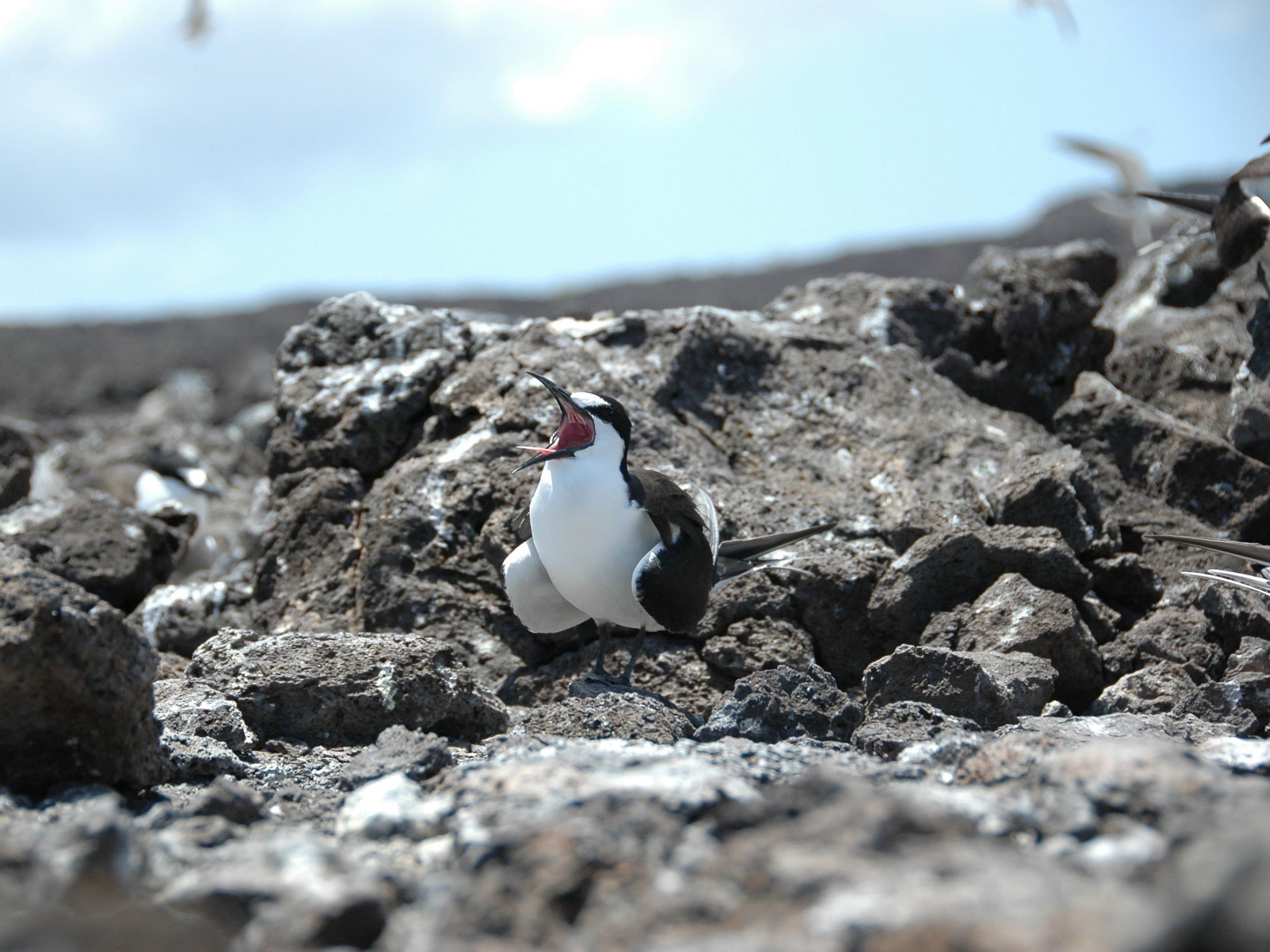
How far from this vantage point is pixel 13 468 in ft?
28.9

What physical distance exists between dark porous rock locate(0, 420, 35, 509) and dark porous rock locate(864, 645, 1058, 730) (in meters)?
7.01

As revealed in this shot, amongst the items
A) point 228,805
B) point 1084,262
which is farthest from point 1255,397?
point 228,805

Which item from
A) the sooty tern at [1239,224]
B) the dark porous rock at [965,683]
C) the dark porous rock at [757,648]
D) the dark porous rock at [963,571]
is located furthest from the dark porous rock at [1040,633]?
the sooty tern at [1239,224]

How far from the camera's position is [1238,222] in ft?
22.6

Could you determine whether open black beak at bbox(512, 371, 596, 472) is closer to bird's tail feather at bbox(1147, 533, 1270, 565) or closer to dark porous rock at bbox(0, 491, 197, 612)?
bird's tail feather at bbox(1147, 533, 1270, 565)

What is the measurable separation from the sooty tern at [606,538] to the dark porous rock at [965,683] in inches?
36.9

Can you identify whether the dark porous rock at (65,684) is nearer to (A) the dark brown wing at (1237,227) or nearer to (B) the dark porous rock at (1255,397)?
(B) the dark porous rock at (1255,397)

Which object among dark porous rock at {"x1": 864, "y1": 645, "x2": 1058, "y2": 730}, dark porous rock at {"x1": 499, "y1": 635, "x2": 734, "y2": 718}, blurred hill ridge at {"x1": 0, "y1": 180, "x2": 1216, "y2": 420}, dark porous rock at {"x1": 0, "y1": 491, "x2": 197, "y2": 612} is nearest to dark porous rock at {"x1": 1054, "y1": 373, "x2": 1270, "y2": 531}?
dark porous rock at {"x1": 864, "y1": 645, "x2": 1058, "y2": 730}

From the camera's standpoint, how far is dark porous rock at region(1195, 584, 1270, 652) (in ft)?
17.8

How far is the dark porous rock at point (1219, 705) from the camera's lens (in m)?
4.69

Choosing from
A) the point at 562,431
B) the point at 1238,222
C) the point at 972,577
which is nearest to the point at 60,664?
the point at 562,431

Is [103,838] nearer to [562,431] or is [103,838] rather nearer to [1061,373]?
[562,431]

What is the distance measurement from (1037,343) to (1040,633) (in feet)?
9.61

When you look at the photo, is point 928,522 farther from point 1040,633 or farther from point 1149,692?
point 1149,692
